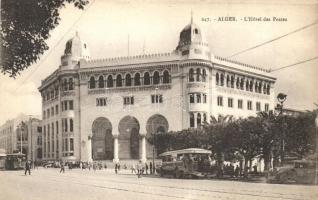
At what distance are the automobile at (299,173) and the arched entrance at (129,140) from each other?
959 inches

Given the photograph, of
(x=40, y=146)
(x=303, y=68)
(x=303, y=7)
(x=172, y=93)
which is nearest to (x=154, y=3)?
(x=303, y=7)

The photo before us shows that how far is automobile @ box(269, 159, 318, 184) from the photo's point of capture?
17.1 meters

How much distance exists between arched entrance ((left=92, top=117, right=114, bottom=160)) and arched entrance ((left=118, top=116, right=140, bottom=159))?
1.13m

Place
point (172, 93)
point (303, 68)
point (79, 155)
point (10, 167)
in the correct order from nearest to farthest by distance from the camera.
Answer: point (303, 68), point (10, 167), point (172, 93), point (79, 155)

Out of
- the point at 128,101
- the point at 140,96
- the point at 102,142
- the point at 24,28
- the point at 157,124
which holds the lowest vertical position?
the point at 102,142

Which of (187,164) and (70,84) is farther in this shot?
(70,84)

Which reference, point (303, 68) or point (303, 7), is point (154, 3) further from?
point (303, 68)

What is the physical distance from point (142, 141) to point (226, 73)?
883cm

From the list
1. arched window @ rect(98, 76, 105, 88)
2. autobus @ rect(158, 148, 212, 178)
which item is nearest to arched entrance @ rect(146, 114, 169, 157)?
arched window @ rect(98, 76, 105, 88)

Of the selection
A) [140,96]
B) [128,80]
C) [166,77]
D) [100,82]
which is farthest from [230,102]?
[100,82]

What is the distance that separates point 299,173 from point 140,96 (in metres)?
23.8

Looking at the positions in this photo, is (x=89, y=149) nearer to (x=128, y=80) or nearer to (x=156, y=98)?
(x=128, y=80)

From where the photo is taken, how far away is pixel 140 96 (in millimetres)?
40969

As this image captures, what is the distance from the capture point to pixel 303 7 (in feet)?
51.8
